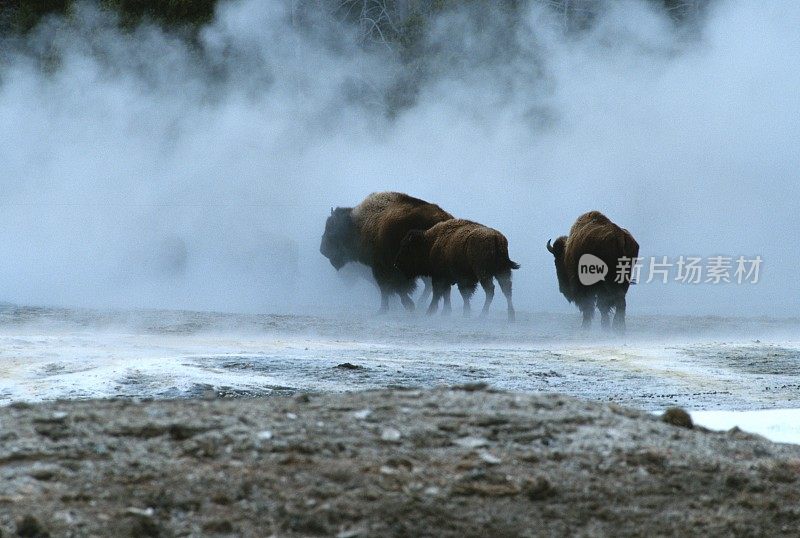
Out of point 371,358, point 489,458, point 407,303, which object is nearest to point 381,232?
point 407,303

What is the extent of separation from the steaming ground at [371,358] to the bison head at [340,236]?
493 centimetres

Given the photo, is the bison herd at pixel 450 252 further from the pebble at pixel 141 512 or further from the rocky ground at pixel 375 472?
the pebble at pixel 141 512

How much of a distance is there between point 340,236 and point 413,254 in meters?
2.41

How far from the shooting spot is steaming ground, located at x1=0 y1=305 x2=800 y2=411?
8.52m

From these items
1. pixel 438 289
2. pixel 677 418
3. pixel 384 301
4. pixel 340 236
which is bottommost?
pixel 677 418

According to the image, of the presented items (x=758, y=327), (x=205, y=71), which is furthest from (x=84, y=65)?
(x=758, y=327)

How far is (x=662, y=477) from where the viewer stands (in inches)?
180

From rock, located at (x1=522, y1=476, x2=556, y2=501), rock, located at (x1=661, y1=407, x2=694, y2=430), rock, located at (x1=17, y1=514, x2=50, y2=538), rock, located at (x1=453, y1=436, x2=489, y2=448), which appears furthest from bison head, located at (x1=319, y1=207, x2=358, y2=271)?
rock, located at (x1=17, y1=514, x2=50, y2=538)

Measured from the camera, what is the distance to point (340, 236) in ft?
67.1

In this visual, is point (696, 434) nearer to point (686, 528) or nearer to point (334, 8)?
point (686, 528)

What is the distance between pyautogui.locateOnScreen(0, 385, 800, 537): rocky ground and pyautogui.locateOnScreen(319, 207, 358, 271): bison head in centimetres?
1518

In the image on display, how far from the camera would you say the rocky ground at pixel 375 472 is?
4082 mm

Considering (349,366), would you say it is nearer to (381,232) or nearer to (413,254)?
(413,254)

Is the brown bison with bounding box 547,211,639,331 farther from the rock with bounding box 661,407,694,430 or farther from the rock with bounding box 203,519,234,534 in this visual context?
the rock with bounding box 203,519,234,534
